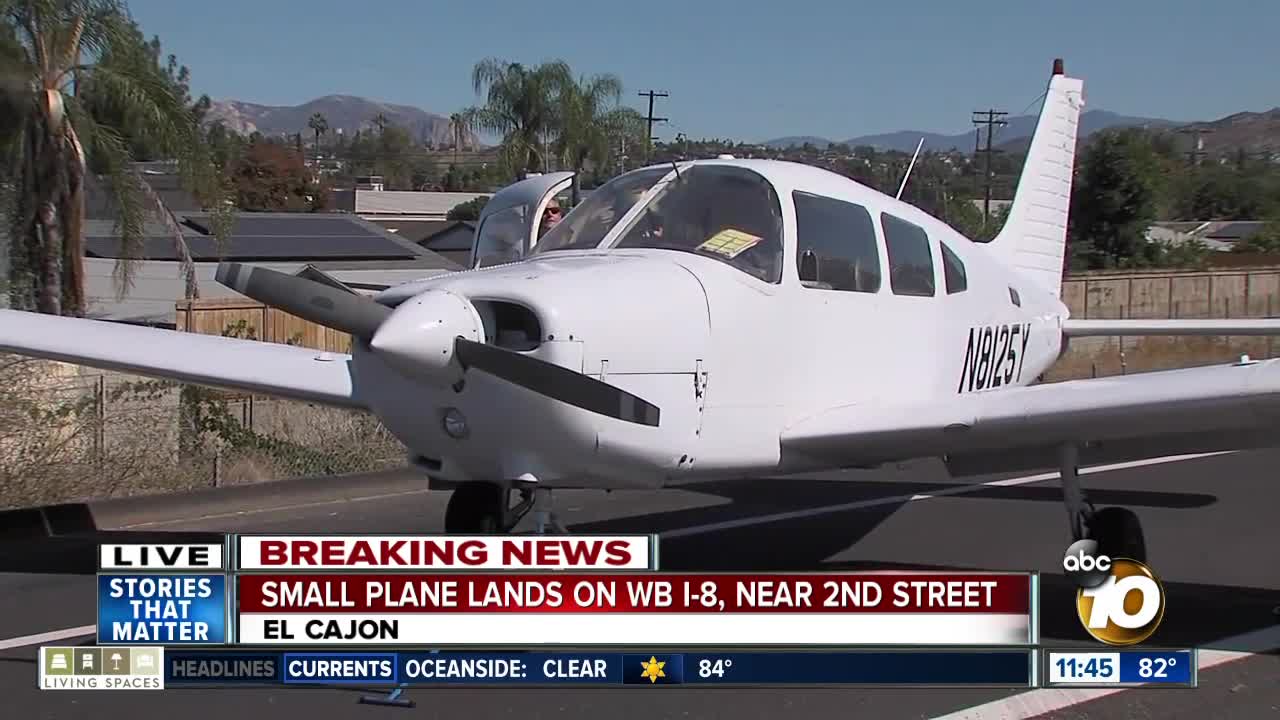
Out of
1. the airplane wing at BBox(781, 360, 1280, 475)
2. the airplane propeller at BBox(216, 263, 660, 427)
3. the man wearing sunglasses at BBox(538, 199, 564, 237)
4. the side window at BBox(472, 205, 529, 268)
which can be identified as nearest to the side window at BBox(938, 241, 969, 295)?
the airplane wing at BBox(781, 360, 1280, 475)

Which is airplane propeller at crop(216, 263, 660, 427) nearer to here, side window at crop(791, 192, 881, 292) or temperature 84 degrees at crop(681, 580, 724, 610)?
temperature 84 degrees at crop(681, 580, 724, 610)

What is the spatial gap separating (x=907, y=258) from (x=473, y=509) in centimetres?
295

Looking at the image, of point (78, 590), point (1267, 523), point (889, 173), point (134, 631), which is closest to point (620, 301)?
point (134, 631)

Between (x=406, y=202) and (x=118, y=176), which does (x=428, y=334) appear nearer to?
(x=118, y=176)

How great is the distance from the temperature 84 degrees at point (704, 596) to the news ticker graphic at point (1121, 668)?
152 centimetres

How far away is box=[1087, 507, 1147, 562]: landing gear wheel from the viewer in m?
8.09

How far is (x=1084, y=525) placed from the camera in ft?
26.6

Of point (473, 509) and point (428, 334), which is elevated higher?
point (428, 334)

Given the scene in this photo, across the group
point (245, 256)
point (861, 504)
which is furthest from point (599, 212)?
point (245, 256)

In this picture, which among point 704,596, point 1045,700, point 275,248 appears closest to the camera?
point 704,596

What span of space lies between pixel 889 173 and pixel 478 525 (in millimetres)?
5214

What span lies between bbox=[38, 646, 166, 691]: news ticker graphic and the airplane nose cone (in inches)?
59.3

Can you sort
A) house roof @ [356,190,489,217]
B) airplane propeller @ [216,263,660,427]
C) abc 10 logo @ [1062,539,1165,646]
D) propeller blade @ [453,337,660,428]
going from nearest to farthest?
airplane propeller @ [216,263,660,427] < propeller blade @ [453,337,660,428] < abc 10 logo @ [1062,539,1165,646] < house roof @ [356,190,489,217]

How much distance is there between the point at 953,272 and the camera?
29.8 ft
